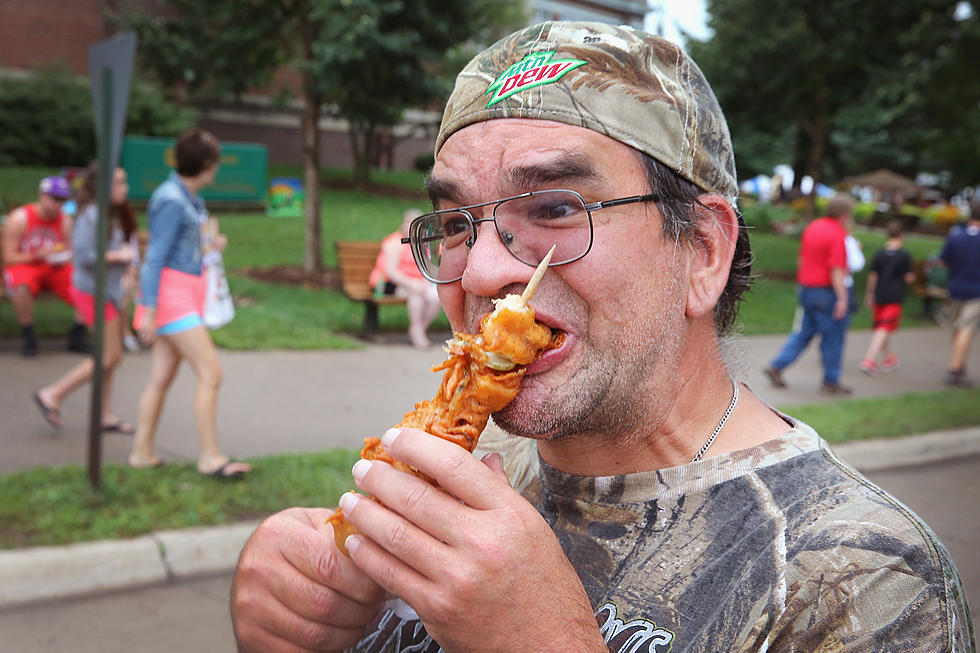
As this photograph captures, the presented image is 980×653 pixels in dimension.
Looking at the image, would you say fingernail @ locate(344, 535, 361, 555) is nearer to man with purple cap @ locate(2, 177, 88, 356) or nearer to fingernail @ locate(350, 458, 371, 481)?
fingernail @ locate(350, 458, 371, 481)

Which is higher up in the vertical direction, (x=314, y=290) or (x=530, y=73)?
(x=530, y=73)

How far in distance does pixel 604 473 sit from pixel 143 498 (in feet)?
14.6

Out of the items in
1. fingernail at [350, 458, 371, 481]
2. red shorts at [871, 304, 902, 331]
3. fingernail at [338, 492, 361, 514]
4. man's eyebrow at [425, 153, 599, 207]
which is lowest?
red shorts at [871, 304, 902, 331]

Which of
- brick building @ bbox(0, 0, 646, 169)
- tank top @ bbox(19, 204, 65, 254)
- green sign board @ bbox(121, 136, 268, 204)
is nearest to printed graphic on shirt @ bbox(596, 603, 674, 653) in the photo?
tank top @ bbox(19, 204, 65, 254)

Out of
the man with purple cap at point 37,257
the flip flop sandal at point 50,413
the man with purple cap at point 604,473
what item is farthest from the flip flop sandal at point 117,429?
the man with purple cap at point 604,473

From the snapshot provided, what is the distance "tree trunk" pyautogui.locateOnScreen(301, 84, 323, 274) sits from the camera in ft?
46.5

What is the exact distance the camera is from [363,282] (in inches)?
453

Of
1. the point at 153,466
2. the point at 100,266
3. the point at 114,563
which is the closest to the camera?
the point at 114,563

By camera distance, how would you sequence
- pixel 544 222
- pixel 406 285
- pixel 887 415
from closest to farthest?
pixel 544 222, pixel 887 415, pixel 406 285

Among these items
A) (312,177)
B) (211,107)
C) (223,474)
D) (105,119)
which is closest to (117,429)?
(223,474)

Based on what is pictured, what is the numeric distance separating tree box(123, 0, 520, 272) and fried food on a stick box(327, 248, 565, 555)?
12.2 meters

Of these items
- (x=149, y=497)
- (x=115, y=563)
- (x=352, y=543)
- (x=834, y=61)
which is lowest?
(x=115, y=563)

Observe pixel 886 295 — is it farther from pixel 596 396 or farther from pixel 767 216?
pixel 767 216

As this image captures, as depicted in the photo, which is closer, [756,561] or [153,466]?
[756,561]
